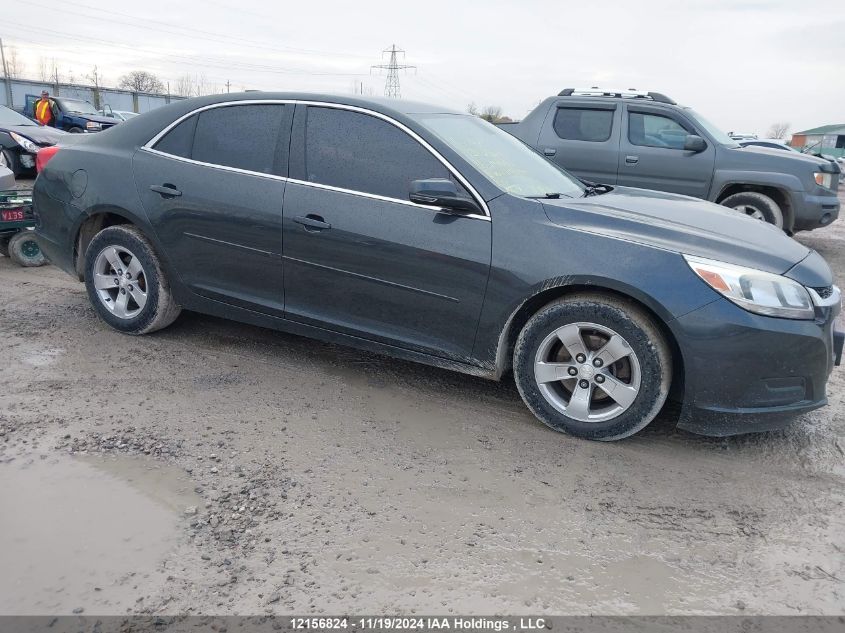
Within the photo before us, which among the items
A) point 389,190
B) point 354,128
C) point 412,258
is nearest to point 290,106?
point 354,128

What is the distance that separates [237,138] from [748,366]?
3.15m

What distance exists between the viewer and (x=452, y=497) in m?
2.94

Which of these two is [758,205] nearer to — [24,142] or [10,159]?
[24,142]

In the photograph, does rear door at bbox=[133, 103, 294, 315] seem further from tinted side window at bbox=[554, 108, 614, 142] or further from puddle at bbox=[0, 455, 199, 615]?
tinted side window at bbox=[554, 108, 614, 142]

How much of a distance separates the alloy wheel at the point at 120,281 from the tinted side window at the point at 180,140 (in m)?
0.72

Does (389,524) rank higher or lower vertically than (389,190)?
lower

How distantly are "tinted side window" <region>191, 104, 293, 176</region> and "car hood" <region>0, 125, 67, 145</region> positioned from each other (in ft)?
29.6

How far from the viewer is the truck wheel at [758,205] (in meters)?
8.64

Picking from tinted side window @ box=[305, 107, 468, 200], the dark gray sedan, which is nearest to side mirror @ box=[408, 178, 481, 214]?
the dark gray sedan

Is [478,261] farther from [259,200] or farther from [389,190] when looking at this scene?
[259,200]

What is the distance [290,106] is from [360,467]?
2243 millimetres

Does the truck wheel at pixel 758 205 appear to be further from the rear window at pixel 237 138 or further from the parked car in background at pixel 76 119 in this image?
the parked car in background at pixel 76 119

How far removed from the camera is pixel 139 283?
4.59 metres

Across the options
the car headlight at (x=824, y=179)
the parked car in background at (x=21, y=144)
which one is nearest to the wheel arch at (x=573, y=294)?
the car headlight at (x=824, y=179)
